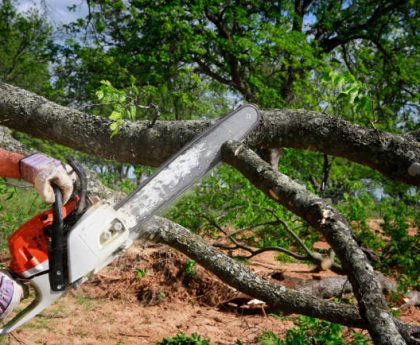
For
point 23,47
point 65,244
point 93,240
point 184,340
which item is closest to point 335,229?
point 93,240

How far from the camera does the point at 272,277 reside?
6.21 m

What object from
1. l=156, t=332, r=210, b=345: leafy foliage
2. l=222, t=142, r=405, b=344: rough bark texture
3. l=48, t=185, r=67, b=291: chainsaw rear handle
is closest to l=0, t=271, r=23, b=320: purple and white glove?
l=48, t=185, r=67, b=291: chainsaw rear handle

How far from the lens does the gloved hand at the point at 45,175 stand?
4.80 feet

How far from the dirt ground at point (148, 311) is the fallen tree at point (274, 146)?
1611mm

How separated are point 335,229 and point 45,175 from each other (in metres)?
1.12

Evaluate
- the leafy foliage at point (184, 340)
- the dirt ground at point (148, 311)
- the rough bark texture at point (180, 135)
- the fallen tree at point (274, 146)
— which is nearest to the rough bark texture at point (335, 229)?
the fallen tree at point (274, 146)

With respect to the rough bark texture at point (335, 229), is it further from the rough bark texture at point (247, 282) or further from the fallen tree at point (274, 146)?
the rough bark texture at point (247, 282)

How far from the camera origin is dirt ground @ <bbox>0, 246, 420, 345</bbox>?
421 cm

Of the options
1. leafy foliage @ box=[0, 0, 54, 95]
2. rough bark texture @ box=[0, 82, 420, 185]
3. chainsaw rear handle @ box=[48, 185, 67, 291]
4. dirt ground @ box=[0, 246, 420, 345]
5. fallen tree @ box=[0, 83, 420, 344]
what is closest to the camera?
chainsaw rear handle @ box=[48, 185, 67, 291]

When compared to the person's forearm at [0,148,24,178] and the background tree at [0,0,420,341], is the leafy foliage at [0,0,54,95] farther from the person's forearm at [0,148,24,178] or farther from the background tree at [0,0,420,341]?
the person's forearm at [0,148,24,178]

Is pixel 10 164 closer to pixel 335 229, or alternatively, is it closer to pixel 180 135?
pixel 180 135

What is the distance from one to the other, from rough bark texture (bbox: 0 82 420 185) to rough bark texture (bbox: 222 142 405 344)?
0.45 meters

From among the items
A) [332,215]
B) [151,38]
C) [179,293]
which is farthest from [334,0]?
[332,215]

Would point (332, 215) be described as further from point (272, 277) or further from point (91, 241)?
point (272, 277)
